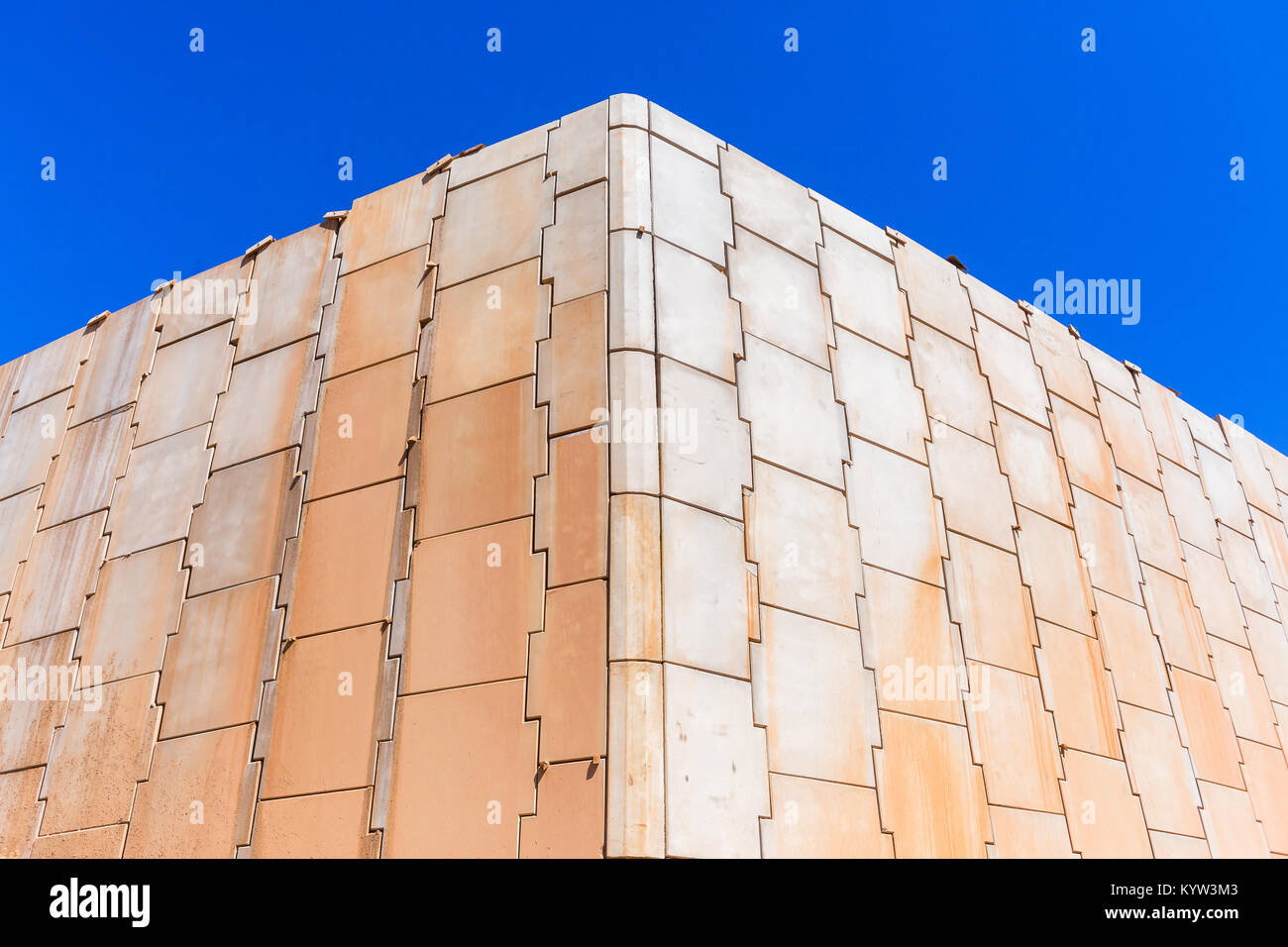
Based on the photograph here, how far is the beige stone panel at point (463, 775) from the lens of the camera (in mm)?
9125

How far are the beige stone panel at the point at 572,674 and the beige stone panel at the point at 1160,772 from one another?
741 cm

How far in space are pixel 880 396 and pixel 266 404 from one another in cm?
721

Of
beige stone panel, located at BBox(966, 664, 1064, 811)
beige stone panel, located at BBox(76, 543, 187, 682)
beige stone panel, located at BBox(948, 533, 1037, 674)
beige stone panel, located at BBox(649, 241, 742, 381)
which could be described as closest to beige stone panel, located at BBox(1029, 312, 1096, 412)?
beige stone panel, located at BBox(948, 533, 1037, 674)

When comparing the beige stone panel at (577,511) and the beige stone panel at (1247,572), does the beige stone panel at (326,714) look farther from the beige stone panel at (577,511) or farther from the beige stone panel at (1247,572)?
the beige stone panel at (1247,572)

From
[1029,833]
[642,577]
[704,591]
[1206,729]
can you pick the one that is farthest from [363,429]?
[1206,729]

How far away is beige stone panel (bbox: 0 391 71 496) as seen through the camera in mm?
15703

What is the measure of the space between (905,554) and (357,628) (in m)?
5.70

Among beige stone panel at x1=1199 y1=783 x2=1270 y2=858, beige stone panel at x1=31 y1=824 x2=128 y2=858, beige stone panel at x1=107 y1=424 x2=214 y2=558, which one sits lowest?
beige stone panel at x1=31 y1=824 x2=128 y2=858

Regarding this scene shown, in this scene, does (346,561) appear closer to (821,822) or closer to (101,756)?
(101,756)

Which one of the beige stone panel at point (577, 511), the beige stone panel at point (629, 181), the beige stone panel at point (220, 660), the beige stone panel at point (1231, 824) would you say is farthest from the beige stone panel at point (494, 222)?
the beige stone panel at point (1231, 824)

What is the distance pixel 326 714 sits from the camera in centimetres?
1046

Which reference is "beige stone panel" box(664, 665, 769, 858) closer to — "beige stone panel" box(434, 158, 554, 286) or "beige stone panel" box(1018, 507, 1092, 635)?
"beige stone panel" box(434, 158, 554, 286)

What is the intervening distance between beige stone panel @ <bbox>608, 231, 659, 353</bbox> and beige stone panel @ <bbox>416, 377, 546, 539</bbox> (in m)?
1.07
